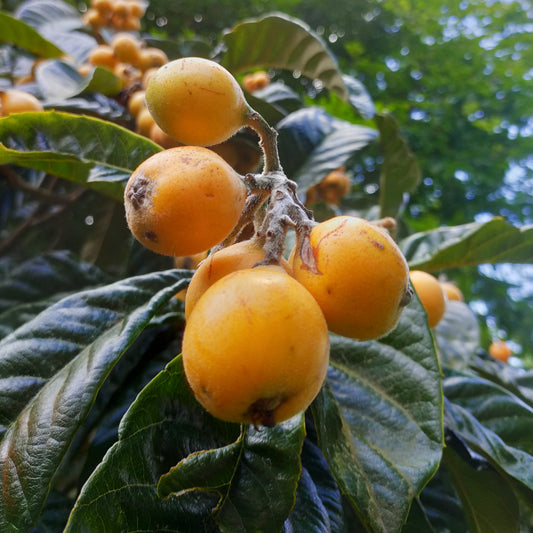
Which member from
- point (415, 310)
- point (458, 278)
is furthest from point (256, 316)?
point (458, 278)

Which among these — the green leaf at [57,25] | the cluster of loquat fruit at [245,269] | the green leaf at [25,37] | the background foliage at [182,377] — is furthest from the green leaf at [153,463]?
the green leaf at [57,25]

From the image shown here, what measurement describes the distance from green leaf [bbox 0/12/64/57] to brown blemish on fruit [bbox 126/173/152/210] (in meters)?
1.23

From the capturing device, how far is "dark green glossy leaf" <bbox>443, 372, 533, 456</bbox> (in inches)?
36.9

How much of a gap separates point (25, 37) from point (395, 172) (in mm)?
1117

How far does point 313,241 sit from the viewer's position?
49cm

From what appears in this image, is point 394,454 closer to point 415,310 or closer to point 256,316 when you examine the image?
point 415,310

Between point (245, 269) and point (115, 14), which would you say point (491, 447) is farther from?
point (115, 14)

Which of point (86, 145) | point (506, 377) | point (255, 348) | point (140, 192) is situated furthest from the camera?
point (506, 377)

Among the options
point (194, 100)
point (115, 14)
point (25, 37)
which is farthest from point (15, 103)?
point (115, 14)

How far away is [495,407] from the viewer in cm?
98

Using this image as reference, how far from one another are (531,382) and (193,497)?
1.51m

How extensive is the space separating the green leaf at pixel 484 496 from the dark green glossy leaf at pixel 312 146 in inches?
23.4

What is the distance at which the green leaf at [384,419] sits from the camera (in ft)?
1.96

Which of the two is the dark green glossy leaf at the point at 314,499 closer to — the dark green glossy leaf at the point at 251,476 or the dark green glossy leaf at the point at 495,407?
the dark green glossy leaf at the point at 251,476
